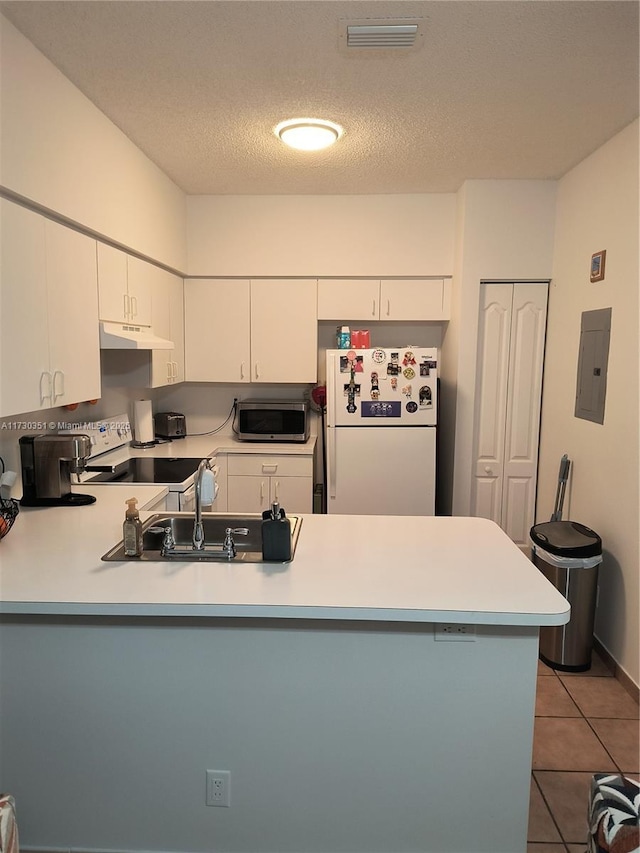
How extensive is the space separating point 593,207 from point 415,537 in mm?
2234

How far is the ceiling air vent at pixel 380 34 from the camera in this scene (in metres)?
1.86

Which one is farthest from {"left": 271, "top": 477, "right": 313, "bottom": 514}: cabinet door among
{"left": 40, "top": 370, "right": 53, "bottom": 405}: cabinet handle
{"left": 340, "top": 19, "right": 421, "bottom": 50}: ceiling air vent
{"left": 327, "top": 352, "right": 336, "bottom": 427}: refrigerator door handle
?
{"left": 340, "top": 19, "right": 421, "bottom": 50}: ceiling air vent

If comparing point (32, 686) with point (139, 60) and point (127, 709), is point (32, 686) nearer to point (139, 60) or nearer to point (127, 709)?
point (127, 709)

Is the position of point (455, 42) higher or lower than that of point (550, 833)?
higher

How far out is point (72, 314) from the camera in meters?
2.36

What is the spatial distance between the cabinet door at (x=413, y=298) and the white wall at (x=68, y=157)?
161cm

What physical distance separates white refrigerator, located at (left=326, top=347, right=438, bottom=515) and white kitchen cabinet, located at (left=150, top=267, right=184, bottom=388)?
1.07 m

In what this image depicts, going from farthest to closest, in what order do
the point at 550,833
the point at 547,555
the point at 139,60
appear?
1. the point at 547,555
2. the point at 139,60
3. the point at 550,833

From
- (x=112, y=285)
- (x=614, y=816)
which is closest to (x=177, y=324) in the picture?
(x=112, y=285)

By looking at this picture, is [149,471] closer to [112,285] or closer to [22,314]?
[112,285]

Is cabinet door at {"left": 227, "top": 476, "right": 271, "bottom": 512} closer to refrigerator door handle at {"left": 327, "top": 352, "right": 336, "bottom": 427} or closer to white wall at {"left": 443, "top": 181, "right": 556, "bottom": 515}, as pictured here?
refrigerator door handle at {"left": 327, "top": 352, "right": 336, "bottom": 427}

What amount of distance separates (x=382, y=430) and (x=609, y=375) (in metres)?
1.39

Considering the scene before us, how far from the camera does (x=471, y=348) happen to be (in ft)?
12.4

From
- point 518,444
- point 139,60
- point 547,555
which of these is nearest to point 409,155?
point 139,60
